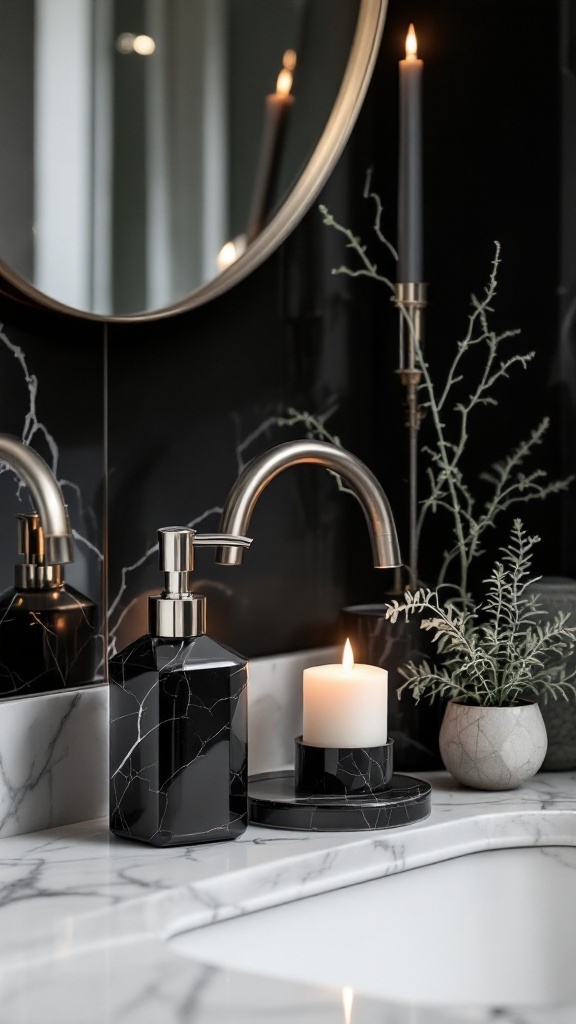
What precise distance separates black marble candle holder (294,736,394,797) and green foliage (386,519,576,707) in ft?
0.28

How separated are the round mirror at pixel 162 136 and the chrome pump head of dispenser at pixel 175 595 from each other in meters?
0.21

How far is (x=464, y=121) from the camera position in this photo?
120 centimetres

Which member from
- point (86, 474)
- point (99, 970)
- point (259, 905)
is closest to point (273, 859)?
point (259, 905)

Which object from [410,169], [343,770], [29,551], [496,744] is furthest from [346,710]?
[410,169]

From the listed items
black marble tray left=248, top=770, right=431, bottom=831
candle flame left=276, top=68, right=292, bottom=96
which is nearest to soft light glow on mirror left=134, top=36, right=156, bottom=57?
candle flame left=276, top=68, right=292, bottom=96

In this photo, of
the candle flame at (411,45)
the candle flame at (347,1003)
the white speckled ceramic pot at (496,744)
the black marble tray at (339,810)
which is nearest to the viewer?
the candle flame at (347,1003)

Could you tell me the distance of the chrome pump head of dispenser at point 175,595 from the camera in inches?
33.3

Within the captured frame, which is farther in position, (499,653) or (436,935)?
(499,653)

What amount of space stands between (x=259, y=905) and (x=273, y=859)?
0.05 metres

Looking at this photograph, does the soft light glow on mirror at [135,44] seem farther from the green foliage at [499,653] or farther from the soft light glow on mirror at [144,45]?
the green foliage at [499,653]

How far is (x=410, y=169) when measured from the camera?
1.10 metres

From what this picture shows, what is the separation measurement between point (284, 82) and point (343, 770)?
2.02 feet

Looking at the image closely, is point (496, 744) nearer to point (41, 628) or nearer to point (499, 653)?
point (499, 653)

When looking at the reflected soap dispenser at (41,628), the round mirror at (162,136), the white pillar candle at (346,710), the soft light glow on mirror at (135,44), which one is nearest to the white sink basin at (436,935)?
the white pillar candle at (346,710)
